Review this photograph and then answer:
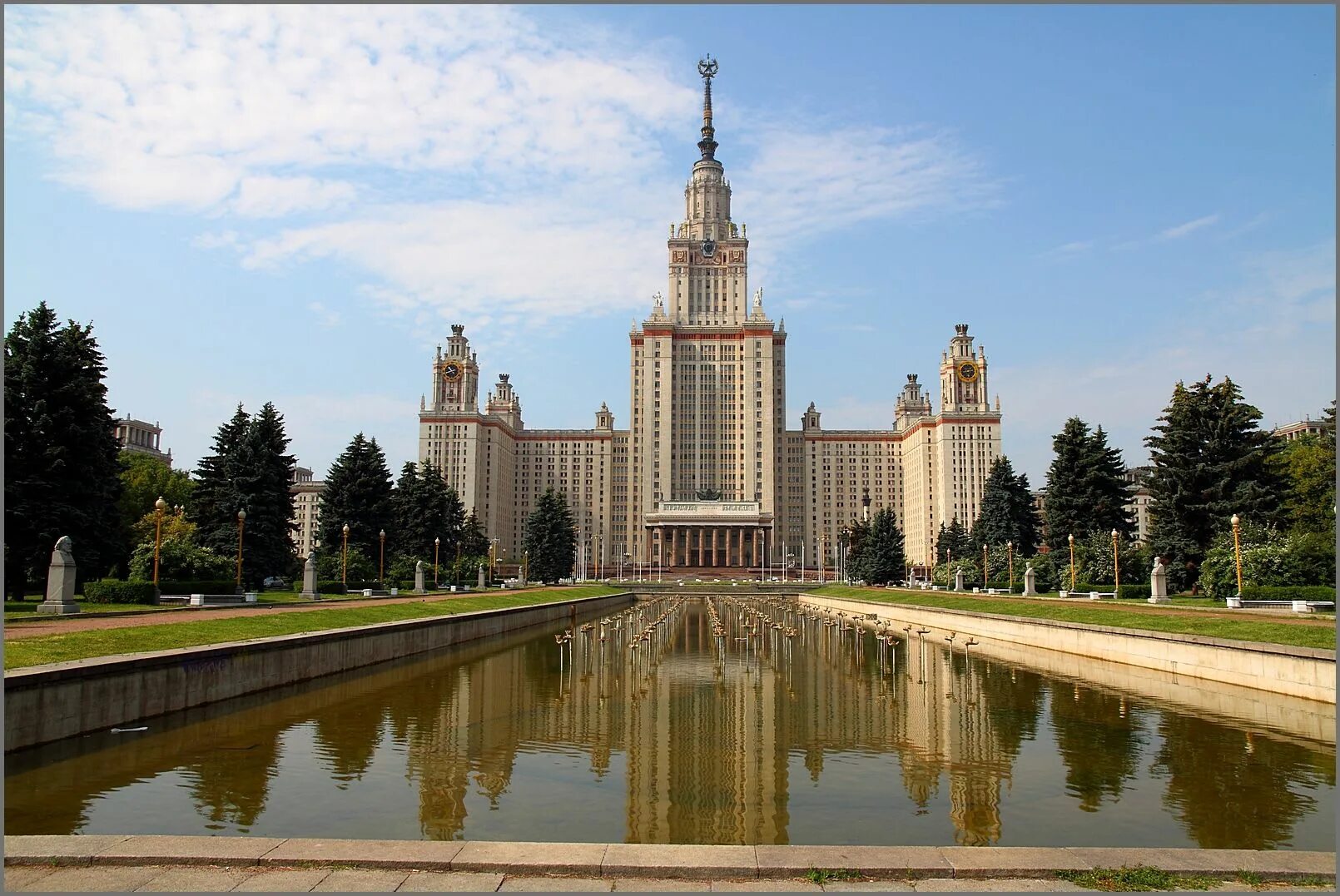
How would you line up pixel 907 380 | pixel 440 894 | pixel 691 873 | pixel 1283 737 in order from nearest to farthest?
pixel 440 894, pixel 691 873, pixel 1283 737, pixel 907 380

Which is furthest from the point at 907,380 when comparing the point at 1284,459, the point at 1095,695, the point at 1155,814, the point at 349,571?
the point at 1155,814

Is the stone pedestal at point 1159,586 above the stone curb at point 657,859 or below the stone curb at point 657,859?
above

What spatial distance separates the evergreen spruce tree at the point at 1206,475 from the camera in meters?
42.9

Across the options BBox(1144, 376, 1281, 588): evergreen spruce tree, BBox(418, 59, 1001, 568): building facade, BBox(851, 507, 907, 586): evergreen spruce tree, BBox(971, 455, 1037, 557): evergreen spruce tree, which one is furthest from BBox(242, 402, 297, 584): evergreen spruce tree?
BBox(418, 59, 1001, 568): building facade

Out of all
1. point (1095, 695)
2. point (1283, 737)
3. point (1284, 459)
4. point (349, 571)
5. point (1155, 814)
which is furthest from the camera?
point (349, 571)

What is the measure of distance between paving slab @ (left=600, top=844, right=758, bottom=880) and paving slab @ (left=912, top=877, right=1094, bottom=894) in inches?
54.8

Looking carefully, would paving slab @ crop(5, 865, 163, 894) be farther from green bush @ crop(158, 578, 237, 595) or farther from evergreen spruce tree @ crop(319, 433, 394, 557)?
evergreen spruce tree @ crop(319, 433, 394, 557)

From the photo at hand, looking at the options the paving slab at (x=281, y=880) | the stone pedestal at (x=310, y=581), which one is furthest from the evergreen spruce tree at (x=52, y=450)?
the paving slab at (x=281, y=880)

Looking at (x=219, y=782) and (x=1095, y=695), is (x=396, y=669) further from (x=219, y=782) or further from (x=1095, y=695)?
(x=1095, y=695)

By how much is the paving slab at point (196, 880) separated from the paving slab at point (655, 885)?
3000 mm

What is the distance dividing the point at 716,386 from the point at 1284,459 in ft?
330

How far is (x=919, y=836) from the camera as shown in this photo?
9.98 metres

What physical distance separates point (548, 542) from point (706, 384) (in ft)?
181

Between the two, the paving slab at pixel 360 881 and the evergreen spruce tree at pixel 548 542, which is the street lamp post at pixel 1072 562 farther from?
the evergreen spruce tree at pixel 548 542
